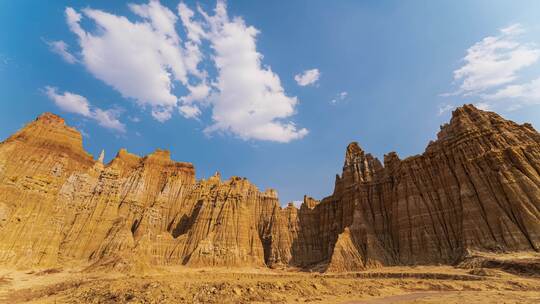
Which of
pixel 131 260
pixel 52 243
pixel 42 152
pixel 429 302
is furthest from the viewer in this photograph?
pixel 42 152

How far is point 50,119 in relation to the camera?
7912 cm

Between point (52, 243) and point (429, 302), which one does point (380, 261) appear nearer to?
point (429, 302)

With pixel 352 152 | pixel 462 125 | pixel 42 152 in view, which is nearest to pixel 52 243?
pixel 42 152

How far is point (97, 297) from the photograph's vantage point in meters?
24.2

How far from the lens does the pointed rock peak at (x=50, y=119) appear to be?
7800cm

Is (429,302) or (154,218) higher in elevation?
(154,218)

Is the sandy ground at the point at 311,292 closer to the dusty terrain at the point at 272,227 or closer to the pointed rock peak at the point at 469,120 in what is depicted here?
the dusty terrain at the point at 272,227

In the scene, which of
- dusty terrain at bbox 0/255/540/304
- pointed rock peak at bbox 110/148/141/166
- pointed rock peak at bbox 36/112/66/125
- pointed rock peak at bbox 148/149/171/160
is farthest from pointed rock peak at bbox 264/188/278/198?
pointed rock peak at bbox 36/112/66/125

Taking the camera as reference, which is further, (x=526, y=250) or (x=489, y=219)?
(x=489, y=219)

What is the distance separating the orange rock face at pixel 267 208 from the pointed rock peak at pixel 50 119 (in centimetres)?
44

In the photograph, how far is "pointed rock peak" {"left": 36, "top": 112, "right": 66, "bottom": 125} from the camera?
7800 centimetres

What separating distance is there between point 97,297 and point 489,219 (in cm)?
5313

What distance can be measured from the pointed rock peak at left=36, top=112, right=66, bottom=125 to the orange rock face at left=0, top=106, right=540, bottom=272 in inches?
17.3

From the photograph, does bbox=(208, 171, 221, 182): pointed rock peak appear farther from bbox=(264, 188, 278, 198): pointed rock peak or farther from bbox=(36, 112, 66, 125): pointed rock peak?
bbox=(36, 112, 66, 125): pointed rock peak
